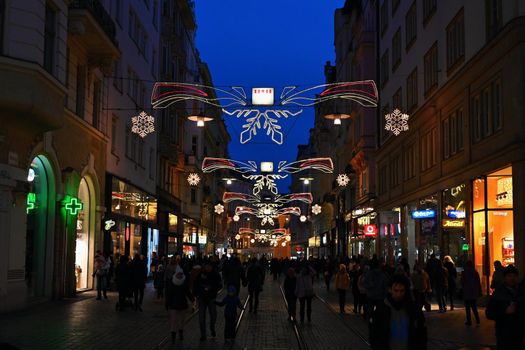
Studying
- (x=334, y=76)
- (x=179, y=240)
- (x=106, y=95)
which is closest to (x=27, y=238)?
(x=106, y=95)

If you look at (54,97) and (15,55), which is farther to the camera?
(54,97)

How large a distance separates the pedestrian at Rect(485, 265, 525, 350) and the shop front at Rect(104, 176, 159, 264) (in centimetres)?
2507

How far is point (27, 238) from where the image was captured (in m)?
25.4

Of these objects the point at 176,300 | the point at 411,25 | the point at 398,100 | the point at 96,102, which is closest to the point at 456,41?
the point at 411,25

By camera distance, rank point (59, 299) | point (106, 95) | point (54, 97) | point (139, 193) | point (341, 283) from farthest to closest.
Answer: point (139, 193) < point (106, 95) < point (59, 299) < point (341, 283) < point (54, 97)

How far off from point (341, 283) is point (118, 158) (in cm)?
1594

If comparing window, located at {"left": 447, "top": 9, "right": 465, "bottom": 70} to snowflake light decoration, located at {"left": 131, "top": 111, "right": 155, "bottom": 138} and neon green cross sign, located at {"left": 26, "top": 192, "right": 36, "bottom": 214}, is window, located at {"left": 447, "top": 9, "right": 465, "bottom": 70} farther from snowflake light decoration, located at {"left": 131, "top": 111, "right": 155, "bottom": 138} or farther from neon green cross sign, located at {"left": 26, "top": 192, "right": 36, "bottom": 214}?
neon green cross sign, located at {"left": 26, "top": 192, "right": 36, "bottom": 214}

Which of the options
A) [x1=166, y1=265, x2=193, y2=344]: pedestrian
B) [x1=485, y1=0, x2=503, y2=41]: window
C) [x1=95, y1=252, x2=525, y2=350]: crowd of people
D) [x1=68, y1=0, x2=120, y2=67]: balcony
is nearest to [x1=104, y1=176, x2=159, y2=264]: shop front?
[x1=95, y1=252, x2=525, y2=350]: crowd of people

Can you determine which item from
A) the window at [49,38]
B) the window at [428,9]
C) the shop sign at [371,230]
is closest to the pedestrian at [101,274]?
the window at [49,38]

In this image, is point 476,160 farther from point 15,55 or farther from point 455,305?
point 15,55

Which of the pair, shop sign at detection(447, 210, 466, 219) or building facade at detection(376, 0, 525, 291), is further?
shop sign at detection(447, 210, 466, 219)

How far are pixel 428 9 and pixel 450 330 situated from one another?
18778 millimetres

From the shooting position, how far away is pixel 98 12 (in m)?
29.4

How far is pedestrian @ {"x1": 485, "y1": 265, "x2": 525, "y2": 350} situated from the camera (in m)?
9.53
